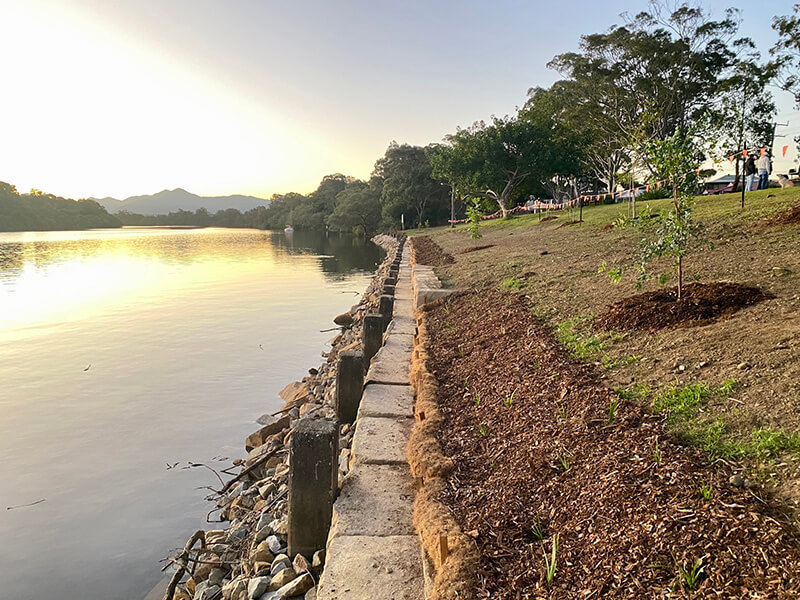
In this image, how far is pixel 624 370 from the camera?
3809 mm

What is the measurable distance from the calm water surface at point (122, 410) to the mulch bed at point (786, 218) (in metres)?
9.30

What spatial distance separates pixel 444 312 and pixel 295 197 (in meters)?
123

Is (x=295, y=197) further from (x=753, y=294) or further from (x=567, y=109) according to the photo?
(x=753, y=294)

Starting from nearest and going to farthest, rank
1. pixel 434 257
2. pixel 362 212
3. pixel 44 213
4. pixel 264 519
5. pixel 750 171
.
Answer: pixel 264 519 < pixel 434 257 < pixel 750 171 < pixel 362 212 < pixel 44 213

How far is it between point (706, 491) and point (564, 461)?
0.77 meters

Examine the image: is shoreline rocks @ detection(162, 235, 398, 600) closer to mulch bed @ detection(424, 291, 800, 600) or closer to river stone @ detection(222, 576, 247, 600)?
river stone @ detection(222, 576, 247, 600)

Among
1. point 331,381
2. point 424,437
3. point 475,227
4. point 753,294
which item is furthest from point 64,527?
point 475,227

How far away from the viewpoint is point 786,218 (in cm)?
840

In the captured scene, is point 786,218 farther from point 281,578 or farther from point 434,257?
point 434,257

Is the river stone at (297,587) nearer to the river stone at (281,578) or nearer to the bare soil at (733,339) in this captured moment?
the river stone at (281,578)

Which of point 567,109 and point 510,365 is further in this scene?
point 567,109

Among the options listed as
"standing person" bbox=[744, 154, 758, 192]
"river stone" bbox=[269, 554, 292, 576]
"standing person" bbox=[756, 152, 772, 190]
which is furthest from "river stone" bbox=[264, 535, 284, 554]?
"standing person" bbox=[756, 152, 772, 190]

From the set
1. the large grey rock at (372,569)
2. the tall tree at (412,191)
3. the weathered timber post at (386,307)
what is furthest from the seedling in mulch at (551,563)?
the tall tree at (412,191)

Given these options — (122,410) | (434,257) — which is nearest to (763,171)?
(434,257)
